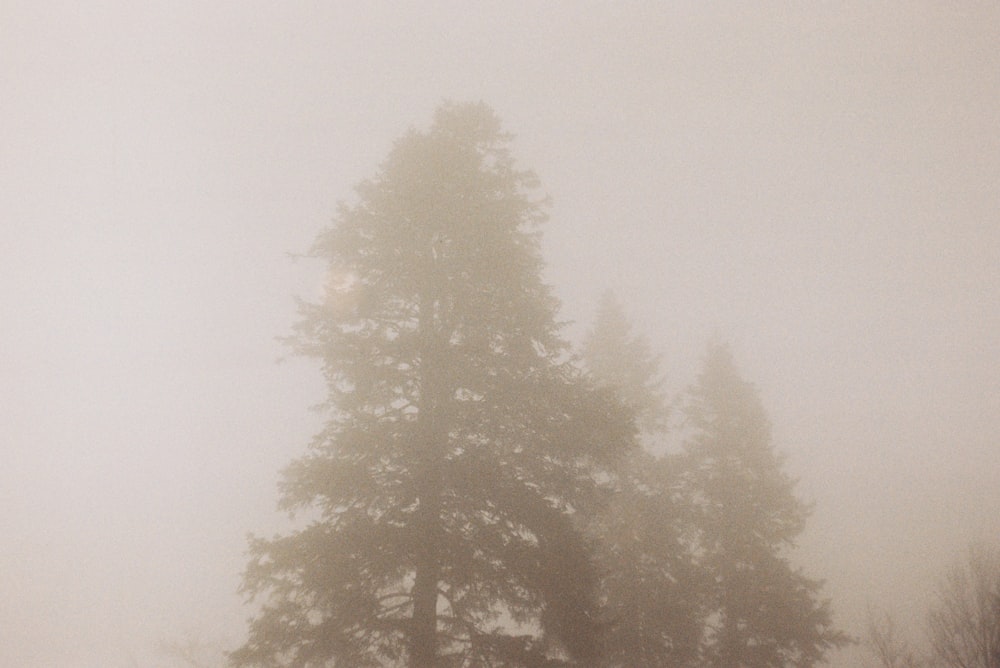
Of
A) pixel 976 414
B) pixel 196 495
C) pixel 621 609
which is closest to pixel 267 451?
pixel 196 495

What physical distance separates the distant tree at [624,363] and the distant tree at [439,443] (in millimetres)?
8660

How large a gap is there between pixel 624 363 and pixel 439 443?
11721 millimetres

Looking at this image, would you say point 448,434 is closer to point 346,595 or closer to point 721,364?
point 346,595

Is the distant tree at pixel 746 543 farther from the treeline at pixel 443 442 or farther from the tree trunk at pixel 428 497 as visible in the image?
the tree trunk at pixel 428 497

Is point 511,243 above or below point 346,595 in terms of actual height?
above

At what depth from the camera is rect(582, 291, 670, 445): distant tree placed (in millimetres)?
18391

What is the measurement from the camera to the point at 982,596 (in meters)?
11.4

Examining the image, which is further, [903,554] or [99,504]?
[99,504]

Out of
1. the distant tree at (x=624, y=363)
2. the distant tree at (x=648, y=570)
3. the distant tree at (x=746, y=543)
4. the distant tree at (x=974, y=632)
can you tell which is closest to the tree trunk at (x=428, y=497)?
the distant tree at (x=648, y=570)

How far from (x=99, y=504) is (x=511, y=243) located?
358 ft

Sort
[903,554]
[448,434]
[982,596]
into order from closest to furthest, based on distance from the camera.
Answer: [448,434] → [982,596] → [903,554]

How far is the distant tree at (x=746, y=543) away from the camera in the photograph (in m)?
15.2

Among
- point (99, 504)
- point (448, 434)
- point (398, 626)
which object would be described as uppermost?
point (99, 504)

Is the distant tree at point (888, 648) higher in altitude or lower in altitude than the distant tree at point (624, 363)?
lower
